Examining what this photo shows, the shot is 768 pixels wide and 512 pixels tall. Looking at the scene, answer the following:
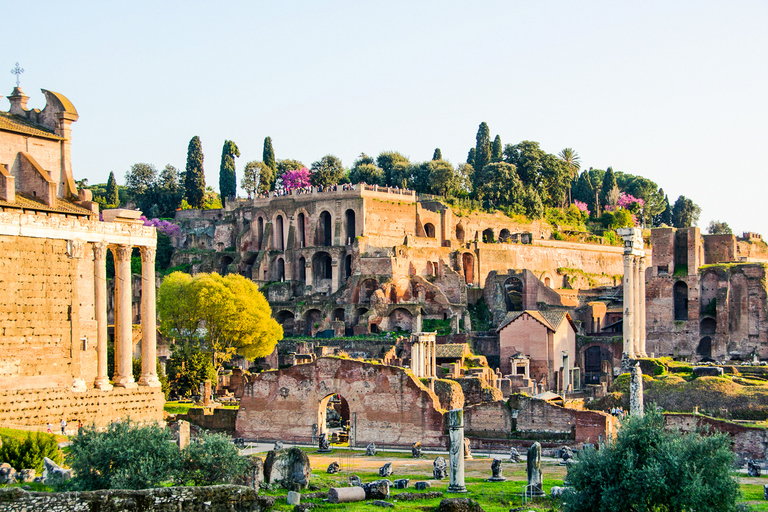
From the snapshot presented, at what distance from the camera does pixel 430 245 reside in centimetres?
7531

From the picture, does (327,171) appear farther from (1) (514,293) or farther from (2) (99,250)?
(2) (99,250)

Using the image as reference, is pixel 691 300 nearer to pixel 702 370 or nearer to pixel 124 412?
pixel 702 370

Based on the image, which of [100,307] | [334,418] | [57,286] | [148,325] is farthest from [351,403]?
[57,286]

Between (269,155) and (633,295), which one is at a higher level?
(269,155)

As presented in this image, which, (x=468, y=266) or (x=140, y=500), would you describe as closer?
(x=140, y=500)

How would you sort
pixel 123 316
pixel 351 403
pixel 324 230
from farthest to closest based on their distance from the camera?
1. pixel 324 230
2. pixel 351 403
3. pixel 123 316

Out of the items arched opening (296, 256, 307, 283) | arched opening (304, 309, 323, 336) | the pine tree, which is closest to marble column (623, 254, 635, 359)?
arched opening (304, 309, 323, 336)

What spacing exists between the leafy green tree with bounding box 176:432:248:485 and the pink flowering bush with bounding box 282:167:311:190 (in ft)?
239

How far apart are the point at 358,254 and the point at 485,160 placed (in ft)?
90.0

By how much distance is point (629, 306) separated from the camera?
55.1 metres

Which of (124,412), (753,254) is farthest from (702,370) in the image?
(753,254)

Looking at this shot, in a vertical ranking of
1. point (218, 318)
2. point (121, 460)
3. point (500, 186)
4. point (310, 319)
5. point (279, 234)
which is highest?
point (500, 186)

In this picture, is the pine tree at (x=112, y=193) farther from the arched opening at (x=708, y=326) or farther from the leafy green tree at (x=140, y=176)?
the arched opening at (x=708, y=326)

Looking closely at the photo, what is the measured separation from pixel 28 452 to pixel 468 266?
53647 mm
